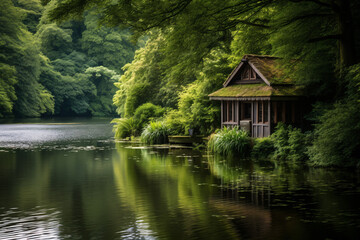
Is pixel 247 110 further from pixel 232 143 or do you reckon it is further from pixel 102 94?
pixel 102 94

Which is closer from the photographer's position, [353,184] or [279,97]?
[353,184]

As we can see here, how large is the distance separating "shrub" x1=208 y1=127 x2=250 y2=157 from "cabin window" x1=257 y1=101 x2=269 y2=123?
113cm

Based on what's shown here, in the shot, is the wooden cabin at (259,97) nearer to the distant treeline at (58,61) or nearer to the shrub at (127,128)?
the shrub at (127,128)

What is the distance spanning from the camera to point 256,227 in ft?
34.9

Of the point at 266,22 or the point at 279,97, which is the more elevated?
the point at 266,22

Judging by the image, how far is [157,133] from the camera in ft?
112

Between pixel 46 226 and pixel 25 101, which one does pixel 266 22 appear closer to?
pixel 46 226

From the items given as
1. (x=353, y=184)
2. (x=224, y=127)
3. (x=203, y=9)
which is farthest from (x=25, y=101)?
(x=353, y=184)

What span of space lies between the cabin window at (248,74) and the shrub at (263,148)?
416 centimetres

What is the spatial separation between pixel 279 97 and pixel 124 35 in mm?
64872

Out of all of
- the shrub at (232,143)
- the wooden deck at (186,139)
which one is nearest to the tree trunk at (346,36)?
the shrub at (232,143)

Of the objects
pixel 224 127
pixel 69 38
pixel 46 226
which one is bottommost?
pixel 46 226

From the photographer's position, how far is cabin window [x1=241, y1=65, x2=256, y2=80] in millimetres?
27411

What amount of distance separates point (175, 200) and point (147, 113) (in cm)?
2496
